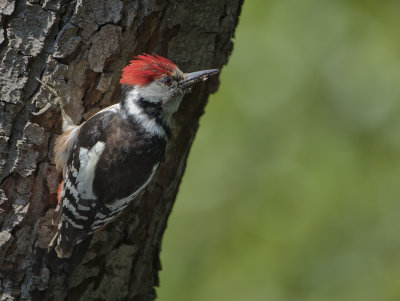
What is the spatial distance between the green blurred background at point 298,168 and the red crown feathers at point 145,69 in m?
1.80

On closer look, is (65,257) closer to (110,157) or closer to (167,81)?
(110,157)

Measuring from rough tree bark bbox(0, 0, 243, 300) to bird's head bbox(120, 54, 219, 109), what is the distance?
0.23 ft

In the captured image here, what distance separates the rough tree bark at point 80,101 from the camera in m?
2.65

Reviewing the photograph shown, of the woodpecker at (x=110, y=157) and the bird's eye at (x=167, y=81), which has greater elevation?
the bird's eye at (x=167, y=81)

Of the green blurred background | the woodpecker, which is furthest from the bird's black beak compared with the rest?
the green blurred background

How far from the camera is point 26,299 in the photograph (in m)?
2.88

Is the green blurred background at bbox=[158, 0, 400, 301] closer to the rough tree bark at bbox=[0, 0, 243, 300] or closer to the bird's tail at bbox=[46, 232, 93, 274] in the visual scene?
the rough tree bark at bbox=[0, 0, 243, 300]

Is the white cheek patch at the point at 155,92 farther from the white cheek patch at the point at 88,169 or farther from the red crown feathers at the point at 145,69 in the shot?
the white cheek patch at the point at 88,169

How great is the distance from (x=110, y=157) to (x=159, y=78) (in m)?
0.48

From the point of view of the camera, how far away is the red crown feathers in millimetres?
2785

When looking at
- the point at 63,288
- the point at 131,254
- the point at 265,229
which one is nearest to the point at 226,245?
the point at 265,229

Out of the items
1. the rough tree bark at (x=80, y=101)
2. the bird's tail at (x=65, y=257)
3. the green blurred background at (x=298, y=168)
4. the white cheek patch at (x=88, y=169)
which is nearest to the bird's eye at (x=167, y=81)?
the rough tree bark at (x=80, y=101)

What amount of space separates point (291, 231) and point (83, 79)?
2196 mm

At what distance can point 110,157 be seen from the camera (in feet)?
9.57
